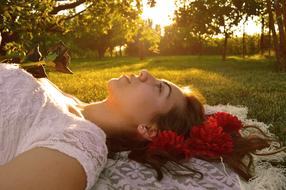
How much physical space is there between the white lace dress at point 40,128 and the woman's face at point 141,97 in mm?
816

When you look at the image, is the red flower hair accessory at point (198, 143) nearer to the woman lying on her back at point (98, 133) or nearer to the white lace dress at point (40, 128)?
the woman lying on her back at point (98, 133)

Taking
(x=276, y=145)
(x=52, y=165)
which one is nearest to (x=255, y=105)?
(x=276, y=145)

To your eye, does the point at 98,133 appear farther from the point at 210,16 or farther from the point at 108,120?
the point at 210,16

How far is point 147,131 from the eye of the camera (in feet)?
15.3

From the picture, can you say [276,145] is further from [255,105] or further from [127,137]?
[255,105]

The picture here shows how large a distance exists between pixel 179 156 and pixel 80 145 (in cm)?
130

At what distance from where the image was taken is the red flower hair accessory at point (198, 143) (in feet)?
14.1

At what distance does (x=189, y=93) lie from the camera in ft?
16.4

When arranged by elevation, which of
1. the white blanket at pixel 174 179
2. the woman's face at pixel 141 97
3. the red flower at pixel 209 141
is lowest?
the white blanket at pixel 174 179

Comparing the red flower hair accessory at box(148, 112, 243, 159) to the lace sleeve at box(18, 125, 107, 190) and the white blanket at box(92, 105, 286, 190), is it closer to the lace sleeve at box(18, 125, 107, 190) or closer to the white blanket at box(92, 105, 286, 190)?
the white blanket at box(92, 105, 286, 190)

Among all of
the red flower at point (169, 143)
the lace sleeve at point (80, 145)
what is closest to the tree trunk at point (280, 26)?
the red flower at point (169, 143)

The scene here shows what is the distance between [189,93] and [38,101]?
1722 mm

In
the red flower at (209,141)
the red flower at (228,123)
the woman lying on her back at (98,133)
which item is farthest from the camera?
the red flower at (228,123)

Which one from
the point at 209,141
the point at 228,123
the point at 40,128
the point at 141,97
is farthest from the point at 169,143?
the point at 40,128
